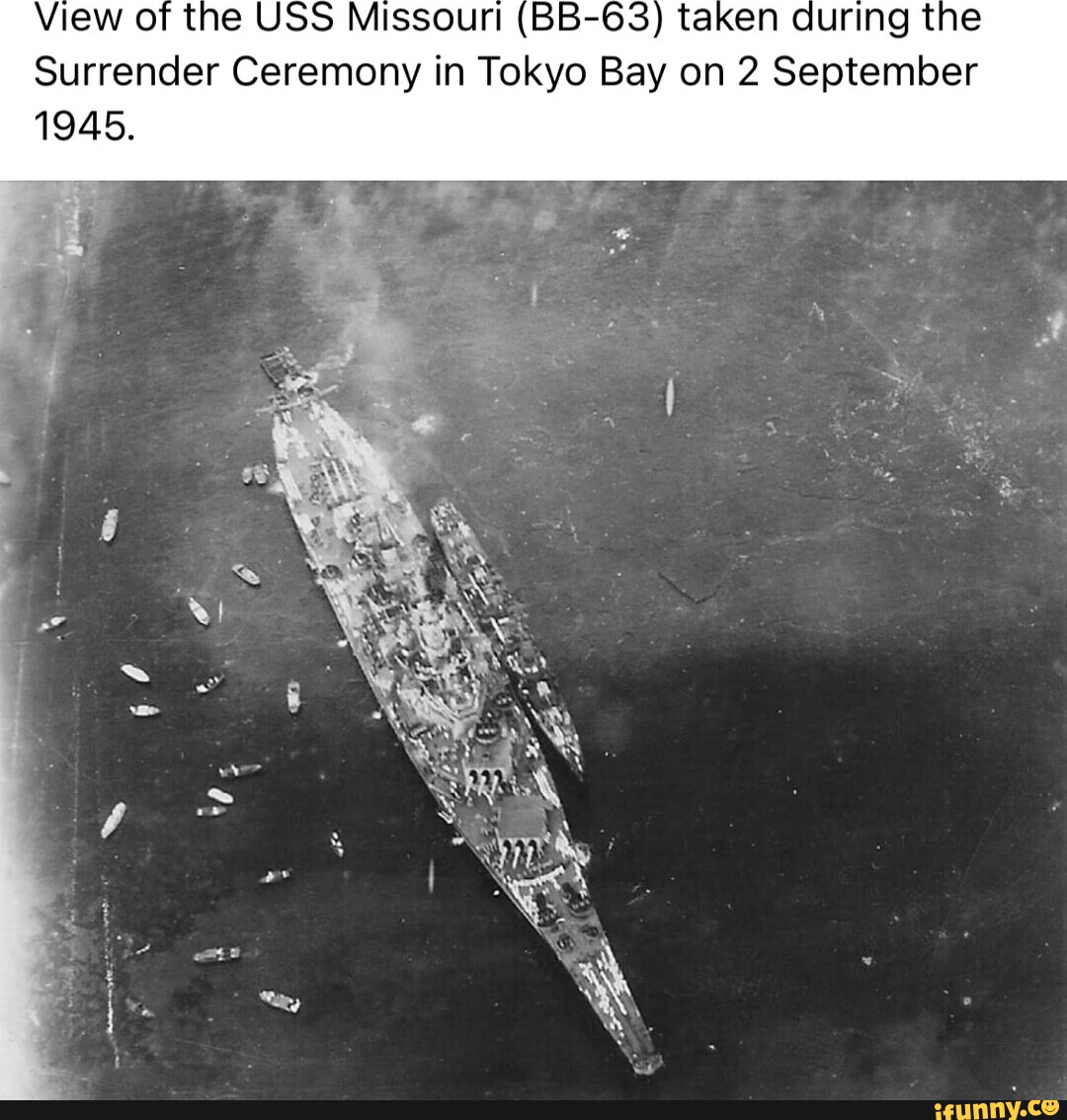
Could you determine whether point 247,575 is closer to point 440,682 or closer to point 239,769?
point 239,769

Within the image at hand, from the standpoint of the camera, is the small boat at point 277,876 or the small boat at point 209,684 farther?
the small boat at point 209,684

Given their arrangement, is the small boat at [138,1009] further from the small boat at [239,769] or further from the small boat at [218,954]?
the small boat at [239,769]
